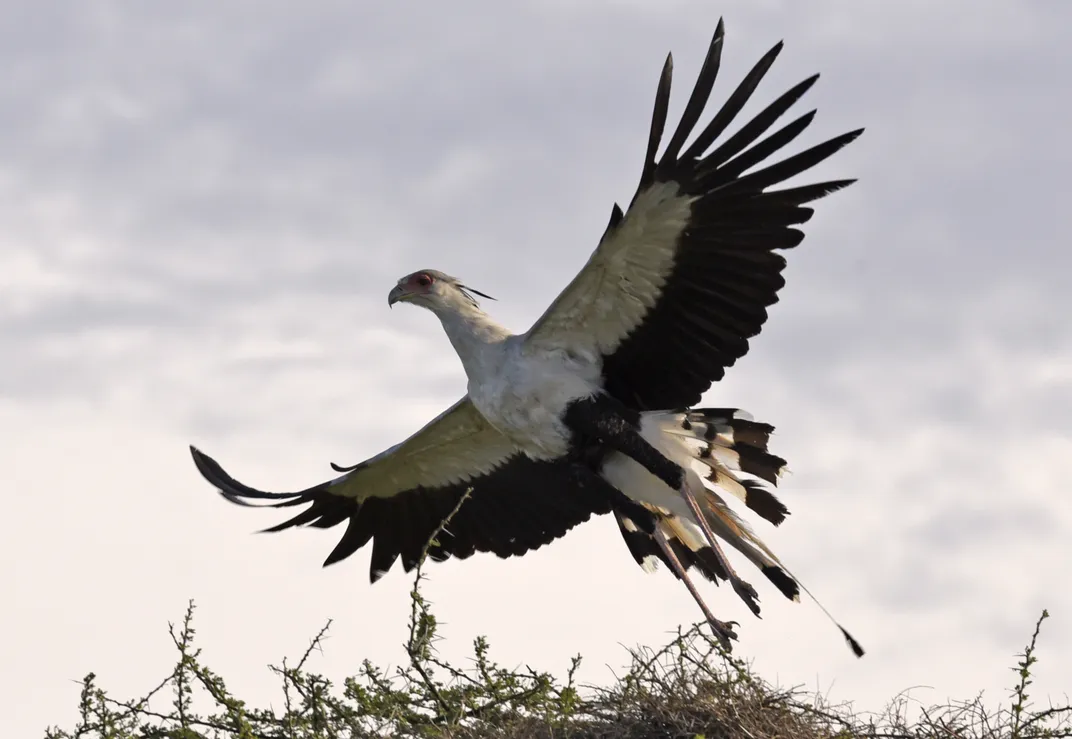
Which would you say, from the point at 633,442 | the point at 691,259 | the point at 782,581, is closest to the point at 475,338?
the point at 633,442

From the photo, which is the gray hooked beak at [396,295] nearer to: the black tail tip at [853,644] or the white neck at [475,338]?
the white neck at [475,338]

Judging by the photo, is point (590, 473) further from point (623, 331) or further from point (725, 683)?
point (725, 683)

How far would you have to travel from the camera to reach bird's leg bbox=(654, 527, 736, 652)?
5.23 m

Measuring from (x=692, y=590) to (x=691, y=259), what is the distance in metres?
1.57

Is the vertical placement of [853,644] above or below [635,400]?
below

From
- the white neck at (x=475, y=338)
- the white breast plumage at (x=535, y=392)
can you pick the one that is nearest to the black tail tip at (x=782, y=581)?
the white breast plumage at (x=535, y=392)

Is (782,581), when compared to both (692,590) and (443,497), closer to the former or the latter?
(692,590)

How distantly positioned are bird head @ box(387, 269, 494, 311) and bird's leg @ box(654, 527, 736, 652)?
4.87ft

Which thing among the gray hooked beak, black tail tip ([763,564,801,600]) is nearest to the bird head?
the gray hooked beak

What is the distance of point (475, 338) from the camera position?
5.75m

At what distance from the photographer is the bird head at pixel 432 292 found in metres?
6.00

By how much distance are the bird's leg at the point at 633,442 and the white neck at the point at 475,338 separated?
45cm

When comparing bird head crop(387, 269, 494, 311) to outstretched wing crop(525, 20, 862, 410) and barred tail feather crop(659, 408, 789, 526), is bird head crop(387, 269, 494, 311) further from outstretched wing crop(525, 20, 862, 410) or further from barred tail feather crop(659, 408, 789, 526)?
barred tail feather crop(659, 408, 789, 526)

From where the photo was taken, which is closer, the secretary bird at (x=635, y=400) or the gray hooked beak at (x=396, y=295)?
the secretary bird at (x=635, y=400)
